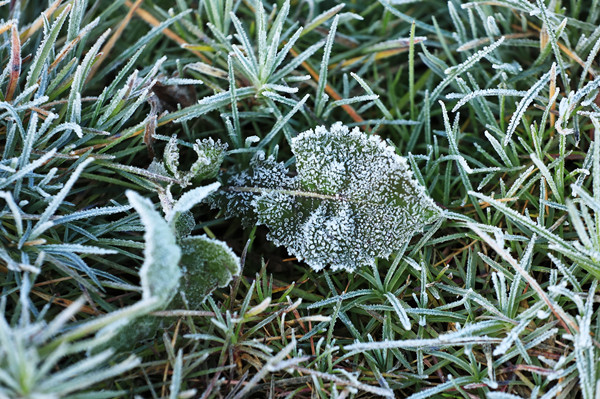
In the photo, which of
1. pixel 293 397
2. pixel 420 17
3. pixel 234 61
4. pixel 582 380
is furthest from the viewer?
pixel 420 17

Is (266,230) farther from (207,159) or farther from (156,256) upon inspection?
(156,256)

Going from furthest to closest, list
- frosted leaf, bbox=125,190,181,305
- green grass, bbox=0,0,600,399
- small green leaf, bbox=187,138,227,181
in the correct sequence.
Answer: small green leaf, bbox=187,138,227,181 < green grass, bbox=0,0,600,399 < frosted leaf, bbox=125,190,181,305

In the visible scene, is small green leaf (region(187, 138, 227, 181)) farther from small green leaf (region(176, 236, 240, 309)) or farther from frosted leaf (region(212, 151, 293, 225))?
small green leaf (region(176, 236, 240, 309))

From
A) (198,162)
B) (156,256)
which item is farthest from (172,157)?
(156,256)

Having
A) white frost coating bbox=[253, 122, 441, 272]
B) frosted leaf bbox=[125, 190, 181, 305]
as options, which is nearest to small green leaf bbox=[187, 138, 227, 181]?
white frost coating bbox=[253, 122, 441, 272]

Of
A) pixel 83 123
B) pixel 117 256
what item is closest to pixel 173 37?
pixel 83 123

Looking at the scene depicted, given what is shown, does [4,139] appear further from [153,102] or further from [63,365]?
[63,365]
